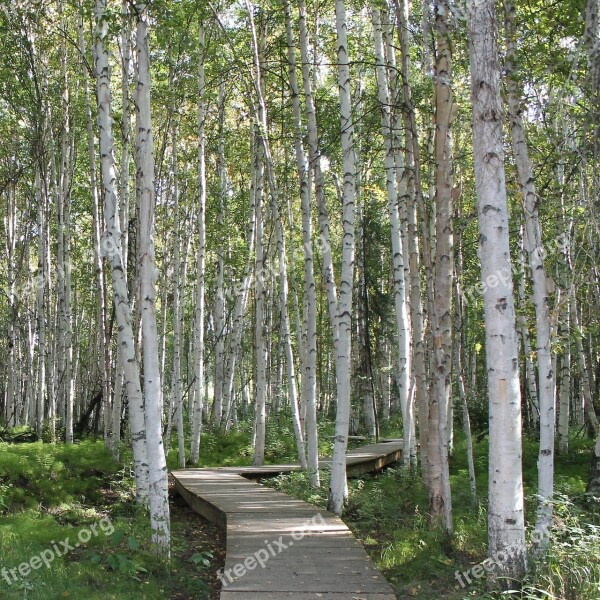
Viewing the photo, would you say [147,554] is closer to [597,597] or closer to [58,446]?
[597,597]

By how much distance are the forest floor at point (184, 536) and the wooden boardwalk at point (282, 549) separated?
0.38 meters

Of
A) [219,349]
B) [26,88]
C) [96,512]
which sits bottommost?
[96,512]

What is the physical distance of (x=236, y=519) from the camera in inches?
309

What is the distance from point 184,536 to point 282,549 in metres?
2.56

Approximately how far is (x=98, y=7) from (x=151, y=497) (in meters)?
5.87

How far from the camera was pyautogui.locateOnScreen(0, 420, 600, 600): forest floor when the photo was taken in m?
5.24

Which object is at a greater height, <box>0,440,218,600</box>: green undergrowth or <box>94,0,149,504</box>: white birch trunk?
<box>94,0,149,504</box>: white birch trunk

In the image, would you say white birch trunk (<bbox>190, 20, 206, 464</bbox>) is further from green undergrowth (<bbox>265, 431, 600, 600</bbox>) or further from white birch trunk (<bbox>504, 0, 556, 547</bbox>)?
white birch trunk (<bbox>504, 0, 556, 547</bbox>)

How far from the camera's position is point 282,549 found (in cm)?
652

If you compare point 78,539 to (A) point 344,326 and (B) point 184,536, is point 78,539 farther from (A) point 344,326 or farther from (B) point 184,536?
(A) point 344,326

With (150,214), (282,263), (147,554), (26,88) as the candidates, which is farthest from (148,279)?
(26,88)

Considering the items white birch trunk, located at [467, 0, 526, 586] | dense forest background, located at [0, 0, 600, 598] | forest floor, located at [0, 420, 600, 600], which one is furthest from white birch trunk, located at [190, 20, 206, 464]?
white birch trunk, located at [467, 0, 526, 586]

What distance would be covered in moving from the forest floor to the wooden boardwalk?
38 centimetres

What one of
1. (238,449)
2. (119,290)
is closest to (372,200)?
(238,449)
